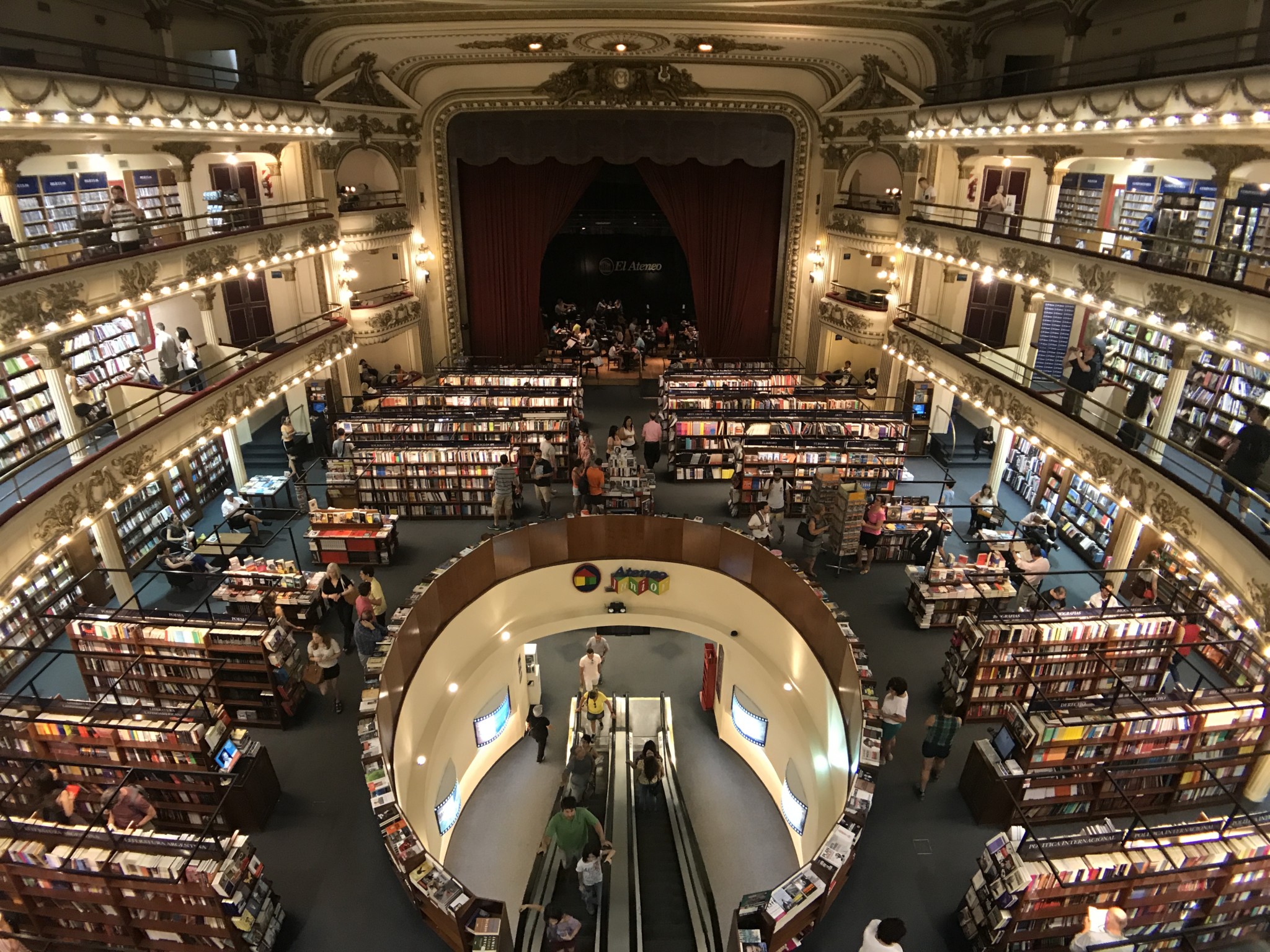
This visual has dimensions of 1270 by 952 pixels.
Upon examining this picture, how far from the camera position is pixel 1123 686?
6.63m

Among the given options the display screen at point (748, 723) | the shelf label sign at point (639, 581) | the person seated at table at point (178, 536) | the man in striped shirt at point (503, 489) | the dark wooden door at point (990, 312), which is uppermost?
the dark wooden door at point (990, 312)

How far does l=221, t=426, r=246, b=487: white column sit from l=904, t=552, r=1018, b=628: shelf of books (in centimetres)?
1082

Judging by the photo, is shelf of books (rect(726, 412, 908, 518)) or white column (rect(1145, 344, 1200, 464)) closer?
white column (rect(1145, 344, 1200, 464))

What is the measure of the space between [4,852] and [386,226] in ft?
43.3

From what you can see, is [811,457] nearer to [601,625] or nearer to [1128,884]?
[601,625]

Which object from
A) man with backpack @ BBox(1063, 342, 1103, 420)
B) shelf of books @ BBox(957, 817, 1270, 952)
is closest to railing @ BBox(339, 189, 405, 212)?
man with backpack @ BBox(1063, 342, 1103, 420)

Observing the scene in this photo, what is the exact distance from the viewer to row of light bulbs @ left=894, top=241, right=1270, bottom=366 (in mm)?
7168

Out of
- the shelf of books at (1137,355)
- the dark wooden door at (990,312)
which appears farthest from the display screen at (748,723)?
the dark wooden door at (990,312)

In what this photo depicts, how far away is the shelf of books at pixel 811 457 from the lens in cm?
1180

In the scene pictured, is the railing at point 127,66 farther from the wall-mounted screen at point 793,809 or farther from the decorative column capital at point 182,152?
the wall-mounted screen at point 793,809

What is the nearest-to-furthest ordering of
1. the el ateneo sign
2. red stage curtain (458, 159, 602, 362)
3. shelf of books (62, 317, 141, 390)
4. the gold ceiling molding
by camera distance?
shelf of books (62, 317, 141, 390) → the gold ceiling molding → red stage curtain (458, 159, 602, 362) → the el ateneo sign

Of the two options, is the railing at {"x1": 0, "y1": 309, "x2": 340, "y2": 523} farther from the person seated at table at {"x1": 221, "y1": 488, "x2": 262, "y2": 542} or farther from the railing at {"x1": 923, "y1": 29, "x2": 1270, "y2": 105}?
the railing at {"x1": 923, "y1": 29, "x2": 1270, "y2": 105}

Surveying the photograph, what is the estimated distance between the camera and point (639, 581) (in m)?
11.6

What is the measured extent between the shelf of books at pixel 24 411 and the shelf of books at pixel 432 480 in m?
4.03
